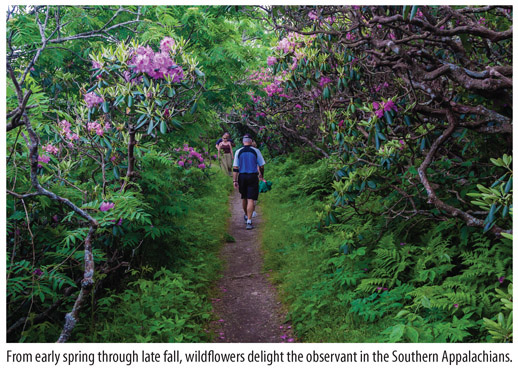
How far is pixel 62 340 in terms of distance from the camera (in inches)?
118

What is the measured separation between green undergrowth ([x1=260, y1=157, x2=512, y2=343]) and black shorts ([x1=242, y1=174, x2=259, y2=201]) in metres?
2.10

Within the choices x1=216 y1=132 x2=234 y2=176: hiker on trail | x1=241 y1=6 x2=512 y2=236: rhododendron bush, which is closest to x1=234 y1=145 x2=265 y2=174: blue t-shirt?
x1=241 y1=6 x2=512 y2=236: rhododendron bush

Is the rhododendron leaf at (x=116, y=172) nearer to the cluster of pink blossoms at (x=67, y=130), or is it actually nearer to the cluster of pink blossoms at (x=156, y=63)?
the cluster of pink blossoms at (x=67, y=130)

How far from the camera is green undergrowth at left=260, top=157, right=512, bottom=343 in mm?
3396

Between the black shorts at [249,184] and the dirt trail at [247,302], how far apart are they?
115cm

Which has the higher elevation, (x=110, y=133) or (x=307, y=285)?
(x=110, y=133)

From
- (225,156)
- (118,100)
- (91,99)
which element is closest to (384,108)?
(118,100)

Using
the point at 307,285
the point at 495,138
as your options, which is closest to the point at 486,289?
the point at 495,138

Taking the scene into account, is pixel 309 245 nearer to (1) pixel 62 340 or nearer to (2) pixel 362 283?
(2) pixel 362 283

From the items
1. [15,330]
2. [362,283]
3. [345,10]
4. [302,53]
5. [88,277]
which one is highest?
[345,10]

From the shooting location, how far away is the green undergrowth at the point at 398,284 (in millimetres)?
3396

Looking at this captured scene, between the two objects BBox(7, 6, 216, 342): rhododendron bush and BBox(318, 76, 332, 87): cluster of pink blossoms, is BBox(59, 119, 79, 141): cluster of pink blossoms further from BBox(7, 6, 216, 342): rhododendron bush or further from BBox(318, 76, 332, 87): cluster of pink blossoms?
BBox(318, 76, 332, 87): cluster of pink blossoms

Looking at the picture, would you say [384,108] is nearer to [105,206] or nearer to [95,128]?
[105,206]

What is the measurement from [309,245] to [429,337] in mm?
3184
